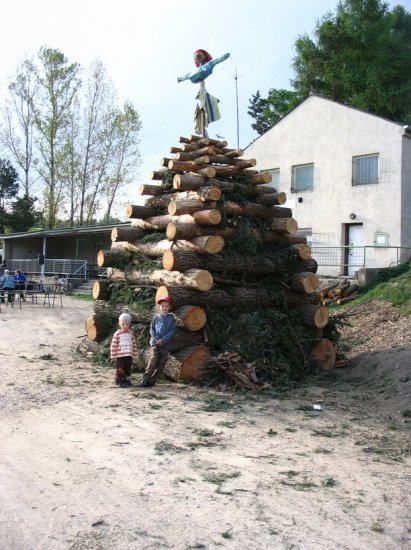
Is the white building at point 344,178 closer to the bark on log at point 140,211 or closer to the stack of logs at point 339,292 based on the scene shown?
the stack of logs at point 339,292

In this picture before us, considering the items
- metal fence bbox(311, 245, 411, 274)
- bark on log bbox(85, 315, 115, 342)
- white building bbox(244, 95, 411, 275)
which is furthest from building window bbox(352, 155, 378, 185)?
bark on log bbox(85, 315, 115, 342)

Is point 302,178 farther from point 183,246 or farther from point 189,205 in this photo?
point 183,246

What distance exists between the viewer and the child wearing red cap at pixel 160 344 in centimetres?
844

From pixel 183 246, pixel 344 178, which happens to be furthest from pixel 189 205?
pixel 344 178

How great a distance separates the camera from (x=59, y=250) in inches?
1623

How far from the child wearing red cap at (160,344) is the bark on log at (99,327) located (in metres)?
2.57

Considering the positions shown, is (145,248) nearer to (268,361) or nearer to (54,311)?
(268,361)

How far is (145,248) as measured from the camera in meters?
10.7

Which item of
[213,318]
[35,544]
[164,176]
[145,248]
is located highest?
[164,176]

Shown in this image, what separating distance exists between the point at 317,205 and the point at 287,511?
73.8 feet

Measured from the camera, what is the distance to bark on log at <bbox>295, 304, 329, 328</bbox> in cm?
1014

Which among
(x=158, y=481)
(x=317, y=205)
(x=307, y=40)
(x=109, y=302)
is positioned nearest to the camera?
(x=158, y=481)

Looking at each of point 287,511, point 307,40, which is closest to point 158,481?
point 287,511

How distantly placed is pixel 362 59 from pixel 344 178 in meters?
15.5
